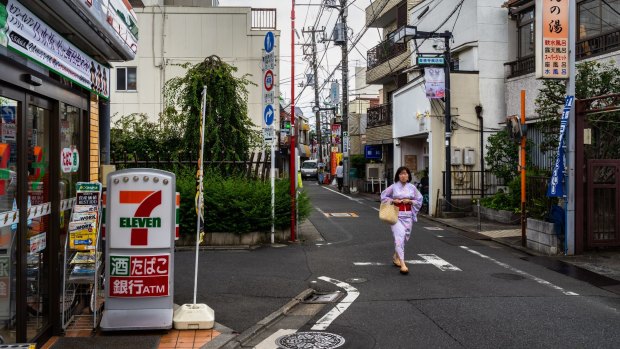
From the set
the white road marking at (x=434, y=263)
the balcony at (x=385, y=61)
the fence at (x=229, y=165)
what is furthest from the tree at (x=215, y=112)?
the balcony at (x=385, y=61)

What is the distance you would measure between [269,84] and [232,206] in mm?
2880

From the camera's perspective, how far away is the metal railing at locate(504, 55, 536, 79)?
18231mm

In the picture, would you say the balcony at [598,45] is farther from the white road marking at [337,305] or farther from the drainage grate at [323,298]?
the drainage grate at [323,298]

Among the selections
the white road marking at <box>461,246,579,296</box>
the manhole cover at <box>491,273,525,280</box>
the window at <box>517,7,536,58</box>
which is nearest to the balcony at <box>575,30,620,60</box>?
the window at <box>517,7,536,58</box>

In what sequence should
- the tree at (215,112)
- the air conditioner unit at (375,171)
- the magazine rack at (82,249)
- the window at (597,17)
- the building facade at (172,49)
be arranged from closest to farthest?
the magazine rack at (82,249), the tree at (215,112), the window at (597,17), the building facade at (172,49), the air conditioner unit at (375,171)

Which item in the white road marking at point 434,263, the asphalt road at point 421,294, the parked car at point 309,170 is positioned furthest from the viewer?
the parked car at point 309,170

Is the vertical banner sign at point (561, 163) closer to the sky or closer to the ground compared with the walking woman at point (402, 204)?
closer to the sky

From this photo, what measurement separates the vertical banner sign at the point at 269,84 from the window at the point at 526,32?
1086 cm

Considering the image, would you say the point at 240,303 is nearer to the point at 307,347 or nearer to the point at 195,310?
the point at 195,310

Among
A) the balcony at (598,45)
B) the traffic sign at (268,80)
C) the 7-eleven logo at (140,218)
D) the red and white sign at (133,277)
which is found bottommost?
the red and white sign at (133,277)

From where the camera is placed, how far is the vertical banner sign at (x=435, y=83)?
18.5 metres

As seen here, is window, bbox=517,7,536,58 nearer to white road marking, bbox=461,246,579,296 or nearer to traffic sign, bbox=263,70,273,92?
white road marking, bbox=461,246,579,296

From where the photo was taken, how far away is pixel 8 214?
446 cm

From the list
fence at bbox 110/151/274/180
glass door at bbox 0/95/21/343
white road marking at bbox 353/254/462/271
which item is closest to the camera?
glass door at bbox 0/95/21/343
